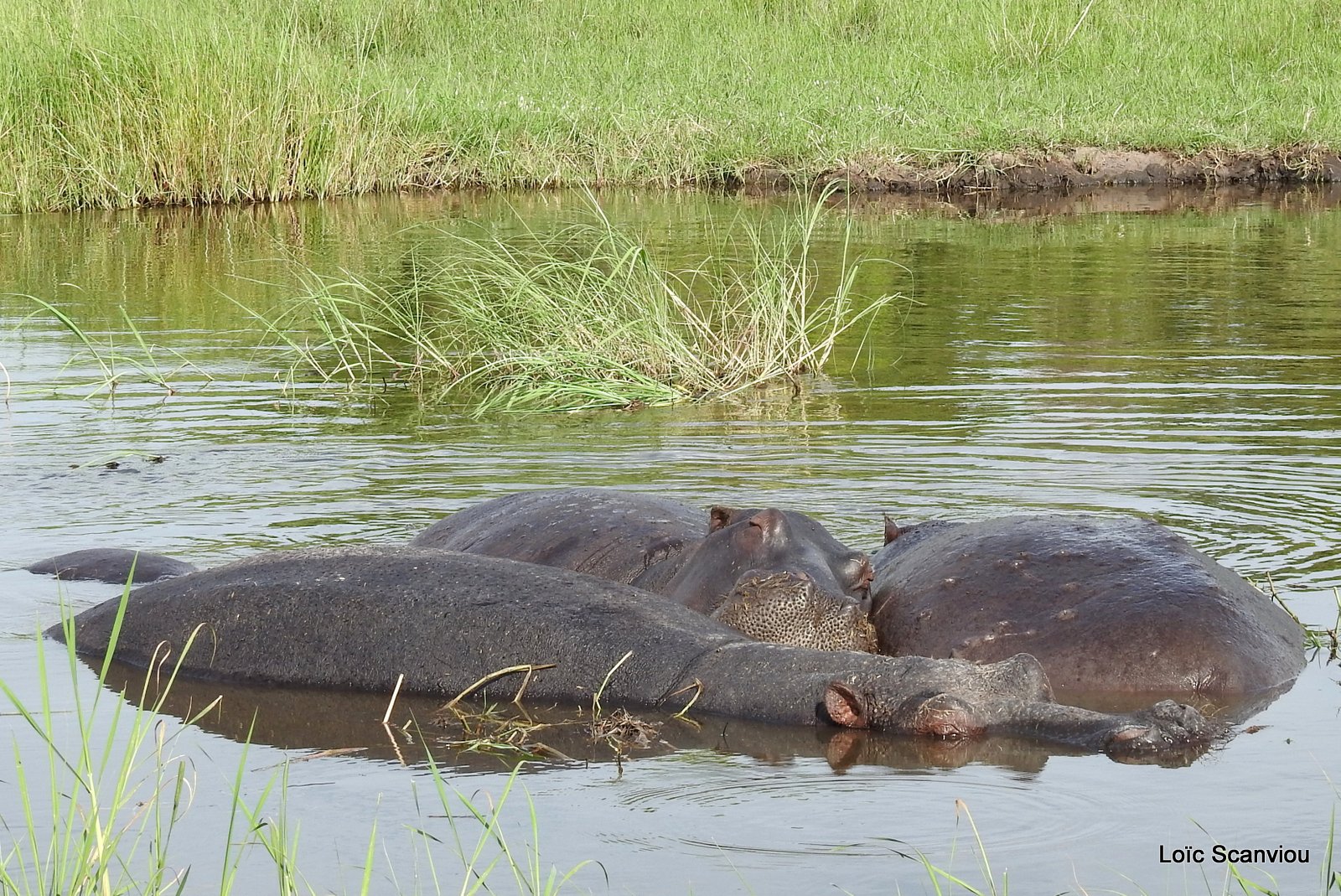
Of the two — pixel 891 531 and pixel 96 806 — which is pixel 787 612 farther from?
pixel 96 806

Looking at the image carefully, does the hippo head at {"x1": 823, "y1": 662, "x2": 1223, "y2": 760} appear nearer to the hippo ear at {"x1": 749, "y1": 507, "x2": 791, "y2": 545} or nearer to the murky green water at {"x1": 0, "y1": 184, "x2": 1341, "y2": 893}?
the murky green water at {"x1": 0, "y1": 184, "x2": 1341, "y2": 893}

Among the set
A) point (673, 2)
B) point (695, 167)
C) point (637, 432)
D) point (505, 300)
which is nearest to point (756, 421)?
point (637, 432)

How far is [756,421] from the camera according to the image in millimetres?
8414

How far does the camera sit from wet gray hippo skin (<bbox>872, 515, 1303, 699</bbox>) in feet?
14.1

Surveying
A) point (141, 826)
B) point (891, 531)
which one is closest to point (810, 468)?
point (891, 531)

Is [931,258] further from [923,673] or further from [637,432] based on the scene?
[923,673]

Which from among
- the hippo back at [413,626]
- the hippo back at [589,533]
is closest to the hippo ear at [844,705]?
the hippo back at [413,626]

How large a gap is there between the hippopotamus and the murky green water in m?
0.55

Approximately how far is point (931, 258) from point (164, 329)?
595cm

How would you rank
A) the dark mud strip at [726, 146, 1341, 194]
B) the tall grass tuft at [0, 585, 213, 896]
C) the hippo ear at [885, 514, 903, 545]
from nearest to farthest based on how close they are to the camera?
the tall grass tuft at [0, 585, 213, 896]
the hippo ear at [885, 514, 903, 545]
the dark mud strip at [726, 146, 1341, 194]

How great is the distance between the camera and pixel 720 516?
476 cm

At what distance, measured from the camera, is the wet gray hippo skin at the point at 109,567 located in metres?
5.40

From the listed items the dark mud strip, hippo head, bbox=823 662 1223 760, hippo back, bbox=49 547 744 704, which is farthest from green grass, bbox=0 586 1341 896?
the dark mud strip

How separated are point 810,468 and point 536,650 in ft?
9.96
